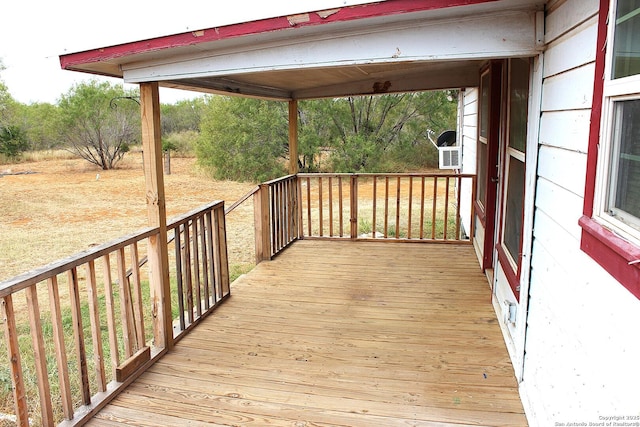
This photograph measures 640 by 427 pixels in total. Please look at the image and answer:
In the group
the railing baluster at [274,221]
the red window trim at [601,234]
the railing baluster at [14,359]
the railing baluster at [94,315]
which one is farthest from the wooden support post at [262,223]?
the red window trim at [601,234]

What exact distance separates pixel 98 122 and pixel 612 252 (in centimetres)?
1856

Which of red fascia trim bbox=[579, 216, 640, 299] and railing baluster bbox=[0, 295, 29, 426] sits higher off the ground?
red fascia trim bbox=[579, 216, 640, 299]

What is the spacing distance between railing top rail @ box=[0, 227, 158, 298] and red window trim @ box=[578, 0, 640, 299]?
7.13 feet

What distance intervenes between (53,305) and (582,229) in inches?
88.8

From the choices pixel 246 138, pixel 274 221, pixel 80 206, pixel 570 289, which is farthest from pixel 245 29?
pixel 246 138

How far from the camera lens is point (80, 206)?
1212 cm

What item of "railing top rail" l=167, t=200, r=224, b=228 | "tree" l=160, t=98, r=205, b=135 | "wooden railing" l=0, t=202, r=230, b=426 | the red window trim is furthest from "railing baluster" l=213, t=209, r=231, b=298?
"tree" l=160, t=98, r=205, b=135

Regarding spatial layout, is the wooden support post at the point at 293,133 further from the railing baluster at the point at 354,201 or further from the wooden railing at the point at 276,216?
the railing baluster at the point at 354,201

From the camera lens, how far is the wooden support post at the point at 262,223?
503 centimetres

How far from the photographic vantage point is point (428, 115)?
50.0 ft

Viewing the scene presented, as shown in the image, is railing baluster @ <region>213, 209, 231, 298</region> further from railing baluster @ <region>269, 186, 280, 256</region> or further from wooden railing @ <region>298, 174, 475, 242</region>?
wooden railing @ <region>298, 174, 475, 242</region>

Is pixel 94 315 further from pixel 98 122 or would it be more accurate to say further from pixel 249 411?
pixel 98 122

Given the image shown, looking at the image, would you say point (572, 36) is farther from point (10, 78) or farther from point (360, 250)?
point (10, 78)

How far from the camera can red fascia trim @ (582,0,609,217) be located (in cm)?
141
